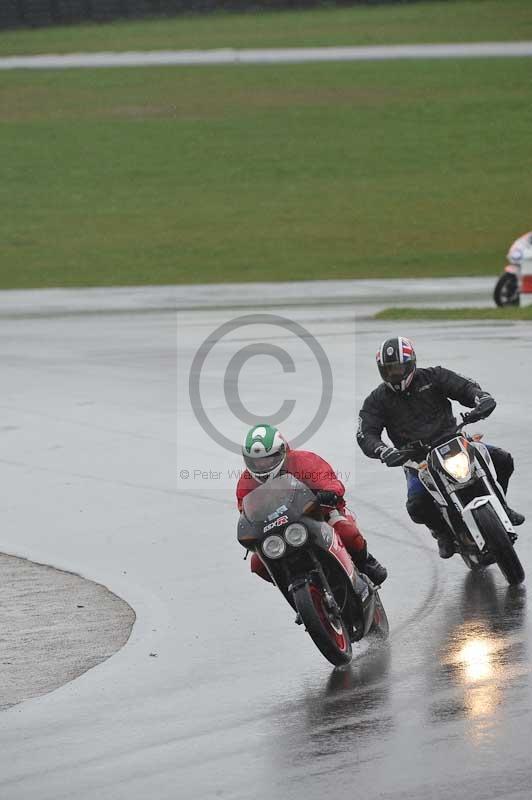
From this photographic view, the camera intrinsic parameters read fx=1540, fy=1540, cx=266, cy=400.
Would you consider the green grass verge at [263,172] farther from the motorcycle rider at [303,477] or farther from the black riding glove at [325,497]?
the black riding glove at [325,497]

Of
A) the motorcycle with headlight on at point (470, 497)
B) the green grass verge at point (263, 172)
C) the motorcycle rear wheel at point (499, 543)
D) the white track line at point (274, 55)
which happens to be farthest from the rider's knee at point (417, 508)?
the white track line at point (274, 55)

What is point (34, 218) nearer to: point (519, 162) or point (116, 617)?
point (519, 162)

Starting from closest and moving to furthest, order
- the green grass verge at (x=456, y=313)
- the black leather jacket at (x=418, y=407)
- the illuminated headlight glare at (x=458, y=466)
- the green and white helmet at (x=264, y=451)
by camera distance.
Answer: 1. the green and white helmet at (x=264, y=451)
2. the illuminated headlight glare at (x=458, y=466)
3. the black leather jacket at (x=418, y=407)
4. the green grass verge at (x=456, y=313)

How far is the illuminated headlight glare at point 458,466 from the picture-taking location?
10.7m

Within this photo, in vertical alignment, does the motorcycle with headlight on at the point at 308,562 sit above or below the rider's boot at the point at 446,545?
above

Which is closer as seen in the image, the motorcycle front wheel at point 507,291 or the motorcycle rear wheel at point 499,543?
the motorcycle rear wheel at point 499,543

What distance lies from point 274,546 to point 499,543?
204cm

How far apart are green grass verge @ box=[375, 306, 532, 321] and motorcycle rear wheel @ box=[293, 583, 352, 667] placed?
1623 cm

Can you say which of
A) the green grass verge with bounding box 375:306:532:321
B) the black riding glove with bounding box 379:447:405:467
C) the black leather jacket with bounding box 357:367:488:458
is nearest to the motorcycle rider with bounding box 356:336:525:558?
the black leather jacket with bounding box 357:367:488:458

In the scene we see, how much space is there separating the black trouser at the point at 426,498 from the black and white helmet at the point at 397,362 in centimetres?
65

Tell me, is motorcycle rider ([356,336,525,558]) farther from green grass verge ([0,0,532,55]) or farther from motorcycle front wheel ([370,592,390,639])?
green grass verge ([0,0,532,55])

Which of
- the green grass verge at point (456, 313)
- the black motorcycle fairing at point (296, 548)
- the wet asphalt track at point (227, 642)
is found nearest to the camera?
the wet asphalt track at point (227, 642)

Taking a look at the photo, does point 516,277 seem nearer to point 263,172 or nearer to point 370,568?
point 370,568

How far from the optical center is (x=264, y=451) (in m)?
9.15
